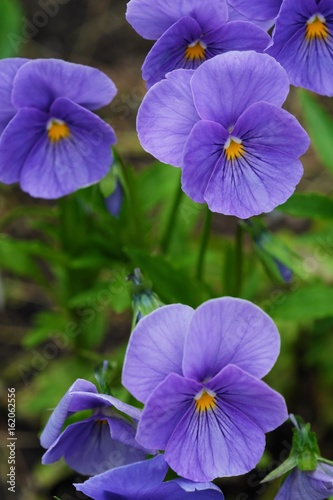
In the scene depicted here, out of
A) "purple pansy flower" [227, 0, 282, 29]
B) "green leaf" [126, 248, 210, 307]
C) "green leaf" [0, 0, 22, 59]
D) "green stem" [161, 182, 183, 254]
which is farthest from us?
"green leaf" [0, 0, 22, 59]

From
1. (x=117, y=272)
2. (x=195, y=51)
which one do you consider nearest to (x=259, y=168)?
(x=195, y=51)

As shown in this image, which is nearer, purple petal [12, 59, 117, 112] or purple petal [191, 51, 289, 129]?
purple petal [191, 51, 289, 129]

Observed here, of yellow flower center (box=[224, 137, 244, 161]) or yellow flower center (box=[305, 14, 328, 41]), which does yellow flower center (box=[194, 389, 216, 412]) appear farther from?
yellow flower center (box=[305, 14, 328, 41])

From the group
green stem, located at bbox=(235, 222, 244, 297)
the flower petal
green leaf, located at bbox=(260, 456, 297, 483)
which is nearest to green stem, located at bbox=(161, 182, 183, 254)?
green stem, located at bbox=(235, 222, 244, 297)

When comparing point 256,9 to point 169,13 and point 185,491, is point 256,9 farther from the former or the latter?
point 185,491

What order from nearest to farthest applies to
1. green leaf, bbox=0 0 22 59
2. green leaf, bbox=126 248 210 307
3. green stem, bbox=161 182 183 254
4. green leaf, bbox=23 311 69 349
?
green leaf, bbox=126 248 210 307, green stem, bbox=161 182 183 254, green leaf, bbox=23 311 69 349, green leaf, bbox=0 0 22 59

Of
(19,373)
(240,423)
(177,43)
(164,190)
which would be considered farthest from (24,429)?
(177,43)
